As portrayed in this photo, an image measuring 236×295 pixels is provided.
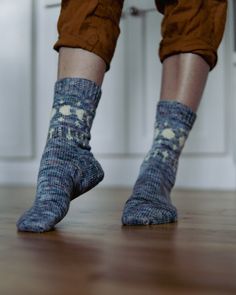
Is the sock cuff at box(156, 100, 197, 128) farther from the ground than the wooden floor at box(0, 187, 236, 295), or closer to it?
farther from the ground

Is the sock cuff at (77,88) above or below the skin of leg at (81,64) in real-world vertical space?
below

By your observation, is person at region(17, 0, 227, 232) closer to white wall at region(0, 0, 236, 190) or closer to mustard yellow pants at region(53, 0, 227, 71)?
mustard yellow pants at region(53, 0, 227, 71)

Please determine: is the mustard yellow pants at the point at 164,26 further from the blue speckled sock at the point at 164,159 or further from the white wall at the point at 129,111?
the white wall at the point at 129,111

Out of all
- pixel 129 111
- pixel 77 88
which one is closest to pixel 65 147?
pixel 77 88

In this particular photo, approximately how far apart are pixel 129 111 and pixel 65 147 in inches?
46.9

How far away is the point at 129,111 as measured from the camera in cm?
194

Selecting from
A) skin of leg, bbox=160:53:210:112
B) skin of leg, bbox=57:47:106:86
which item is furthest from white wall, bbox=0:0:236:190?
skin of leg, bbox=57:47:106:86

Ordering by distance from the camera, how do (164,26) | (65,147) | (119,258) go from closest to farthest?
(119,258) < (65,147) < (164,26)

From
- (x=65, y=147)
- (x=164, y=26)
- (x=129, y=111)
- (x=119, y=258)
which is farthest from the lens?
(x=129, y=111)

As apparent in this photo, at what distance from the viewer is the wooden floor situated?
40 centimetres

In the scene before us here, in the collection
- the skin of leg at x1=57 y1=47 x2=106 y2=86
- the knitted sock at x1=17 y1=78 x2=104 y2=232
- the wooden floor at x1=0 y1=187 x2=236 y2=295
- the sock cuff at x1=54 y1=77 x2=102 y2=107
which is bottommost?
the wooden floor at x1=0 y1=187 x2=236 y2=295

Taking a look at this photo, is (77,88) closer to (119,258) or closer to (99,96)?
(99,96)

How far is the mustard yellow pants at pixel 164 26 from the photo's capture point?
78 cm

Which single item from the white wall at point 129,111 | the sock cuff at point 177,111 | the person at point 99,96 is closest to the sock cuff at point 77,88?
the person at point 99,96
